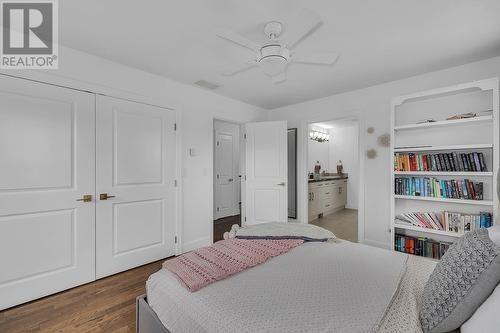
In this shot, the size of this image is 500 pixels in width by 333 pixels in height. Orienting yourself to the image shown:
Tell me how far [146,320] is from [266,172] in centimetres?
301

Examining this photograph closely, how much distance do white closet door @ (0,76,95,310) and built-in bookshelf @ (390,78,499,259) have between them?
3538mm

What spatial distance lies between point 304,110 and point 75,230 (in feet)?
12.1

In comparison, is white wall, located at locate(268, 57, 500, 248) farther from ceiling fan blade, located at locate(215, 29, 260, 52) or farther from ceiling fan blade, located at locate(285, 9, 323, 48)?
ceiling fan blade, located at locate(215, 29, 260, 52)

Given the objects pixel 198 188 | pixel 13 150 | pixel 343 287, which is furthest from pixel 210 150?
pixel 343 287

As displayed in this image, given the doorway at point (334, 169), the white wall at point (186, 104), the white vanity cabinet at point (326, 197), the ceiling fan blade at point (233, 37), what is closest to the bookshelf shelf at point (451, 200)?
the white vanity cabinet at point (326, 197)

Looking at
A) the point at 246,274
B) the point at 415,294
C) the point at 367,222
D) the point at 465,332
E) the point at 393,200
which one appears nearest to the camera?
the point at 465,332

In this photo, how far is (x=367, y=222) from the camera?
136 inches

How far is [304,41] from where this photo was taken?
219 cm

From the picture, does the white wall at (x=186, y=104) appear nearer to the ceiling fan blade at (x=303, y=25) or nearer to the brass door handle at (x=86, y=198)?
the brass door handle at (x=86, y=198)

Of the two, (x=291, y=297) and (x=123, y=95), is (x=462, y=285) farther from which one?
(x=123, y=95)

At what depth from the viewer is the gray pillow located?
0.86m

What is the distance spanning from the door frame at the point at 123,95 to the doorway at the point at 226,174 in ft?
6.65

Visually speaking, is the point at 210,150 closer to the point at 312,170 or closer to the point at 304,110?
the point at 304,110

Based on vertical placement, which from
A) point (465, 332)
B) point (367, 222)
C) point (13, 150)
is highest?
point (13, 150)
